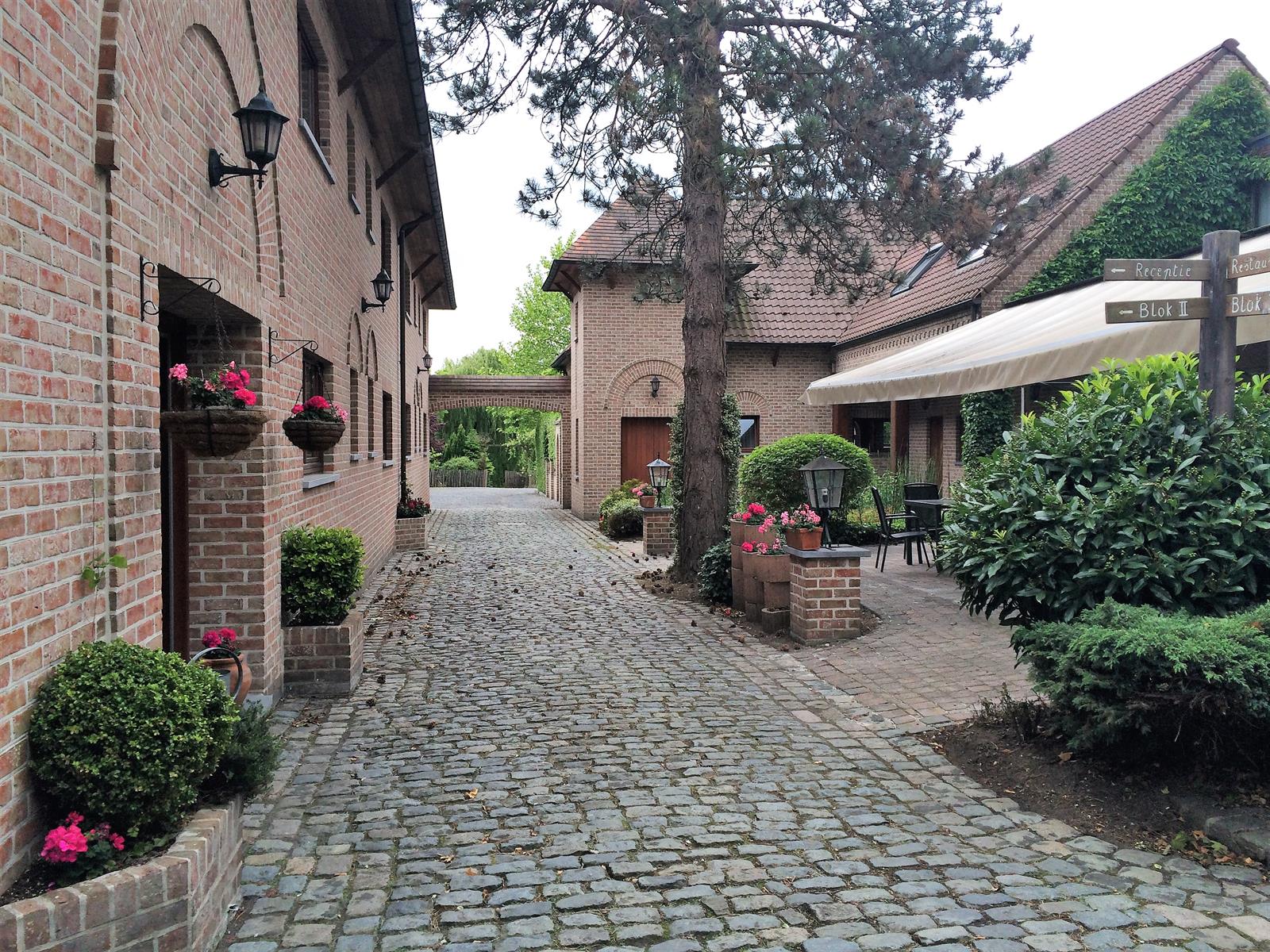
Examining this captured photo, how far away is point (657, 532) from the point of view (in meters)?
15.2

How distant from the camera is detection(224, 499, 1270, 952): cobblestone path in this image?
3.27 meters

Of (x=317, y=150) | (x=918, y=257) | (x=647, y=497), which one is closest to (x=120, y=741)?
(x=317, y=150)

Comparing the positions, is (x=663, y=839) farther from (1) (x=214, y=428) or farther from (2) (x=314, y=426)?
(2) (x=314, y=426)

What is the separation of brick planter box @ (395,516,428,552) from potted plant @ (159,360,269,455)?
11749mm

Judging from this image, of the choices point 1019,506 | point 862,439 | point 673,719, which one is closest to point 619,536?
point 862,439

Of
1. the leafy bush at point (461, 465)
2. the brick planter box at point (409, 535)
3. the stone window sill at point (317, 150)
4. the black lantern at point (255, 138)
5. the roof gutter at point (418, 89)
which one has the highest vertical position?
the roof gutter at point (418, 89)

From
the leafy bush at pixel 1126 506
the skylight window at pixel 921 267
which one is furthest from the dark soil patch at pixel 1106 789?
the skylight window at pixel 921 267

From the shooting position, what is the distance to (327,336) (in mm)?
8648

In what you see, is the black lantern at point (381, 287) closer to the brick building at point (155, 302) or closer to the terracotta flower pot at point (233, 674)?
the brick building at point (155, 302)

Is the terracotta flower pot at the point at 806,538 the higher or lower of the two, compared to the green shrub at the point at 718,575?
higher

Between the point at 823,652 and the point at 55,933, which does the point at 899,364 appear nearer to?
the point at 823,652

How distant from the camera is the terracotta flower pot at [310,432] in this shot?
20.6 feet

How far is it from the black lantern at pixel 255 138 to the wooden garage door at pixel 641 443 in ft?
57.5

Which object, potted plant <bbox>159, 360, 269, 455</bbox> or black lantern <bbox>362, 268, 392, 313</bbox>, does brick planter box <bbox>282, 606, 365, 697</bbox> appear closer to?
potted plant <bbox>159, 360, 269, 455</bbox>
